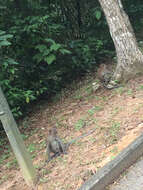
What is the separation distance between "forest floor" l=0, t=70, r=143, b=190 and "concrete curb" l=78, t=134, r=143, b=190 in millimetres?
183

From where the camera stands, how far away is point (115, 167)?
3.47 m

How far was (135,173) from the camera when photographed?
3.49 m

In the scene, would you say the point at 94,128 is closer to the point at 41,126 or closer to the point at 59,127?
the point at 59,127

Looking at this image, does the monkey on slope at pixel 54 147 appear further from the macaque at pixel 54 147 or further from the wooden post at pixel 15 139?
the wooden post at pixel 15 139

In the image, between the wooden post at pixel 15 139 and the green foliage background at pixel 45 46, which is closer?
the wooden post at pixel 15 139

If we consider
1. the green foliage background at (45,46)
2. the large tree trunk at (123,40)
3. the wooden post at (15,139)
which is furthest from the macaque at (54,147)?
the large tree trunk at (123,40)

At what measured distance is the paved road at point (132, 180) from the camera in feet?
10.7

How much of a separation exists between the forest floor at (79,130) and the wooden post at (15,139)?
22 cm

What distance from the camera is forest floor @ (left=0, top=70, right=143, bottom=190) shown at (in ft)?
12.4

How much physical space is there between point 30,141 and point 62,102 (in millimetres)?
1842

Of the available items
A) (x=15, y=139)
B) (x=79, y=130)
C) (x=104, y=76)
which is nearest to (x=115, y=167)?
(x=15, y=139)

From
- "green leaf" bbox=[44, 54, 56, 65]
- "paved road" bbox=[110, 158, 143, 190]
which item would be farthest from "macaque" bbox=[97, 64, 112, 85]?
"paved road" bbox=[110, 158, 143, 190]

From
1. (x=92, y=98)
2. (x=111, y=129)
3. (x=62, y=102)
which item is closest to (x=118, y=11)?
(x=92, y=98)

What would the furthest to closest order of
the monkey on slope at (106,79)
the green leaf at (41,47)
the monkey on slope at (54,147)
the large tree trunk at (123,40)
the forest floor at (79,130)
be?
1. the green leaf at (41,47)
2. the monkey on slope at (106,79)
3. the large tree trunk at (123,40)
4. the monkey on slope at (54,147)
5. the forest floor at (79,130)
